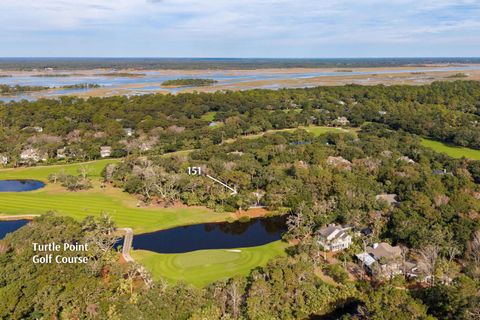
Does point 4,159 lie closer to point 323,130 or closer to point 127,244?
point 127,244

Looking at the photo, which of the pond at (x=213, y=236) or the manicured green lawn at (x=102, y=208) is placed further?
the manicured green lawn at (x=102, y=208)

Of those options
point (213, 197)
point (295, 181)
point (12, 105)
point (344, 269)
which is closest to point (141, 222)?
point (213, 197)

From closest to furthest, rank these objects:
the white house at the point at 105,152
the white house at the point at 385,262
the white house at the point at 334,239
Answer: the white house at the point at 385,262 < the white house at the point at 334,239 < the white house at the point at 105,152

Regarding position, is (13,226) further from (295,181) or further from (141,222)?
(295,181)

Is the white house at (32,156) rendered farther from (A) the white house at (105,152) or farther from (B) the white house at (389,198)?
(B) the white house at (389,198)

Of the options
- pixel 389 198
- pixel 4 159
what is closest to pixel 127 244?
pixel 389 198

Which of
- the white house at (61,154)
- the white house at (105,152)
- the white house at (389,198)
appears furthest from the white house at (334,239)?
the white house at (61,154)
